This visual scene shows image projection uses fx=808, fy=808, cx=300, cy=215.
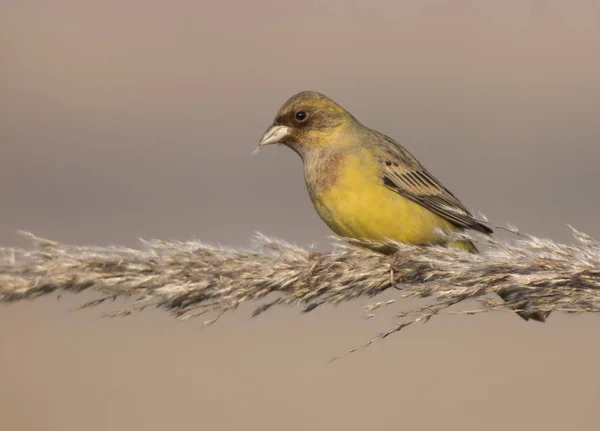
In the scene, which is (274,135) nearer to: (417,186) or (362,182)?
(362,182)

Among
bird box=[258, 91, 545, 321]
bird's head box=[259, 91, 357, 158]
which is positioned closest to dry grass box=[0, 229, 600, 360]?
bird box=[258, 91, 545, 321]

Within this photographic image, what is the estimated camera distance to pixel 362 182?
4.55 meters

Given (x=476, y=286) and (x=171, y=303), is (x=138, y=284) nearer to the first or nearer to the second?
(x=171, y=303)

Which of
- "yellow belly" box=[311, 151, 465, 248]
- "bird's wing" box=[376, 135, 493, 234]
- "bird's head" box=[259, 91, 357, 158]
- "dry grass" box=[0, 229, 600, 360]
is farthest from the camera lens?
"bird's head" box=[259, 91, 357, 158]

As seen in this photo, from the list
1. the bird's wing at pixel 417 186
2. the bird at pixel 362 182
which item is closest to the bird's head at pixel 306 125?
the bird at pixel 362 182

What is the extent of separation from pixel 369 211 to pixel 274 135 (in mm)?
877

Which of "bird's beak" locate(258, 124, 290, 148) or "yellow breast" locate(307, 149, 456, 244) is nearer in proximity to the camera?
"yellow breast" locate(307, 149, 456, 244)

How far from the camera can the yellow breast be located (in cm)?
432

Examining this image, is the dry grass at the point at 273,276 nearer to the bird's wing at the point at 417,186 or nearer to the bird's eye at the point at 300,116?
the bird's wing at the point at 417,186

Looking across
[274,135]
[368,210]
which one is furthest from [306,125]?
[368,210]

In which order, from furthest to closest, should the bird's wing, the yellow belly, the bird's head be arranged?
the bird's head
the bird's wing
the yellow belly

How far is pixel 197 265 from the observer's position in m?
2.72

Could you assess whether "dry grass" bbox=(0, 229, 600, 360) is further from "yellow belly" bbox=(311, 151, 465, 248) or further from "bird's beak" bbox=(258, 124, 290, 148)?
"bird's beak" bbox=(258, 124, 290, 148)

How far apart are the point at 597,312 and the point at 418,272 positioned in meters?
0.90
